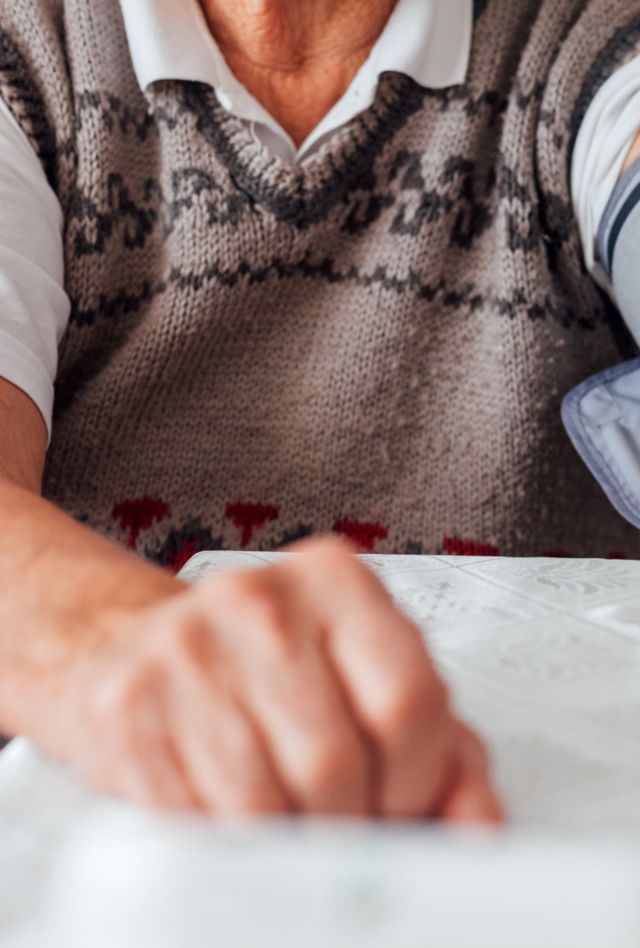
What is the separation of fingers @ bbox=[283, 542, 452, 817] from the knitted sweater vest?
1.74 ft

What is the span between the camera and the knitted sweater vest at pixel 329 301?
0.73 m

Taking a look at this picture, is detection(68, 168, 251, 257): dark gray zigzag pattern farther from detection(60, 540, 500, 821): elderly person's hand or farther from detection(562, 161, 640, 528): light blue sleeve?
detection(60, 540, 500, 821): elderly person's hand

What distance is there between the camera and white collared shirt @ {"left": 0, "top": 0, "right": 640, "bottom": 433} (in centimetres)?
62

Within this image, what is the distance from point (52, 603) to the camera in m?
0.34

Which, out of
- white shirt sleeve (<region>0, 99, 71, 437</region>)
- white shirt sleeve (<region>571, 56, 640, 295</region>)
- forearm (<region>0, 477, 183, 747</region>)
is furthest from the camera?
white shirt sleeve (<region>571, 56, 640, 295</region>)

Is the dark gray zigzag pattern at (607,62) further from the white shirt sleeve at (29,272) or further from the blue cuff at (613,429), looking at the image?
the white shirt sleeve at (29,272)

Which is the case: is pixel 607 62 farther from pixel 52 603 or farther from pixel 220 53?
pixel 52 603

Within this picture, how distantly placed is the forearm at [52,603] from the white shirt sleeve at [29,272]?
239mm

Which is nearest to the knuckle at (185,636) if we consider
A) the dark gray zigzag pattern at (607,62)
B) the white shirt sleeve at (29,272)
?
the white shirt sleeve at (29,272)

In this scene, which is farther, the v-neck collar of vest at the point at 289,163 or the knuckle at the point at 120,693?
the v-neck collar of vest at the point at 289,163

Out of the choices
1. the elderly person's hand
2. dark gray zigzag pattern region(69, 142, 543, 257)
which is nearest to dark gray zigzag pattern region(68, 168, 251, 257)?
dark gray zigzag pattern region(69, 142, 543, 257)

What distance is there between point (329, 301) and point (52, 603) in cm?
50

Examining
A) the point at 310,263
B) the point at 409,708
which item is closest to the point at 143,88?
the point at 310,263

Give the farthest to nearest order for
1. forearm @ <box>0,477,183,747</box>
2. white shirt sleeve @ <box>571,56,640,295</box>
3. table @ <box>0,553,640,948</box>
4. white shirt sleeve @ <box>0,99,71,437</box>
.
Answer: white shirt sleeve @ <box>571,56,640,295</box> < white shirt sleeve @ <box>0,99,71,437</box> < forearm @ <box>0,477,183,747</box> < table @ <box>0,553,640,948</box>
